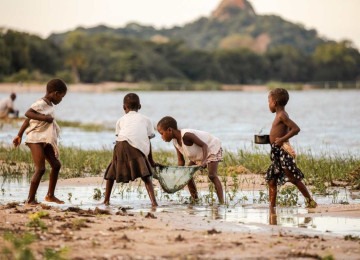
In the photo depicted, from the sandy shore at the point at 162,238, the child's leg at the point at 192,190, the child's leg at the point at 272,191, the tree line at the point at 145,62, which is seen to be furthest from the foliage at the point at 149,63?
the sandy shore at the point at 162,238

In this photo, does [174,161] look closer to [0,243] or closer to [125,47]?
[0,243]

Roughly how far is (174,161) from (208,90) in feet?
509

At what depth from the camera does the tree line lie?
444 ft

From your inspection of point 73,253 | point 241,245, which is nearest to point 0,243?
point 73,253

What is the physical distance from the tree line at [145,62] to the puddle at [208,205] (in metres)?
115

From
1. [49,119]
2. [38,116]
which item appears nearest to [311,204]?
[49,119]

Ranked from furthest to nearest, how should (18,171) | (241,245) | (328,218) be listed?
(18,171) → (328,218) → (241,245)

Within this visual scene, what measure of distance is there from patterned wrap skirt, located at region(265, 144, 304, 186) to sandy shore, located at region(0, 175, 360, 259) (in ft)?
4.73

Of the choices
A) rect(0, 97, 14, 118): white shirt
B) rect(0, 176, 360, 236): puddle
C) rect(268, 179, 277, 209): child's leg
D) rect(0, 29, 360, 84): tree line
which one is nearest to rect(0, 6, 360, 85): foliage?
rect(0, 29, 360, 84): tree line

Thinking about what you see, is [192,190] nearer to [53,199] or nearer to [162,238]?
[53,199]

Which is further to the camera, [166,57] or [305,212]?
[166,57]

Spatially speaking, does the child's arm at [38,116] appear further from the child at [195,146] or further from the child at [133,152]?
the child at [195,146]

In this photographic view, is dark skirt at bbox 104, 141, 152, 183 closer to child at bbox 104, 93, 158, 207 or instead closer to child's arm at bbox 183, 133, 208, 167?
child at bbox 104, 93, 158, 207

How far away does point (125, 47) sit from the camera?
179 meters
